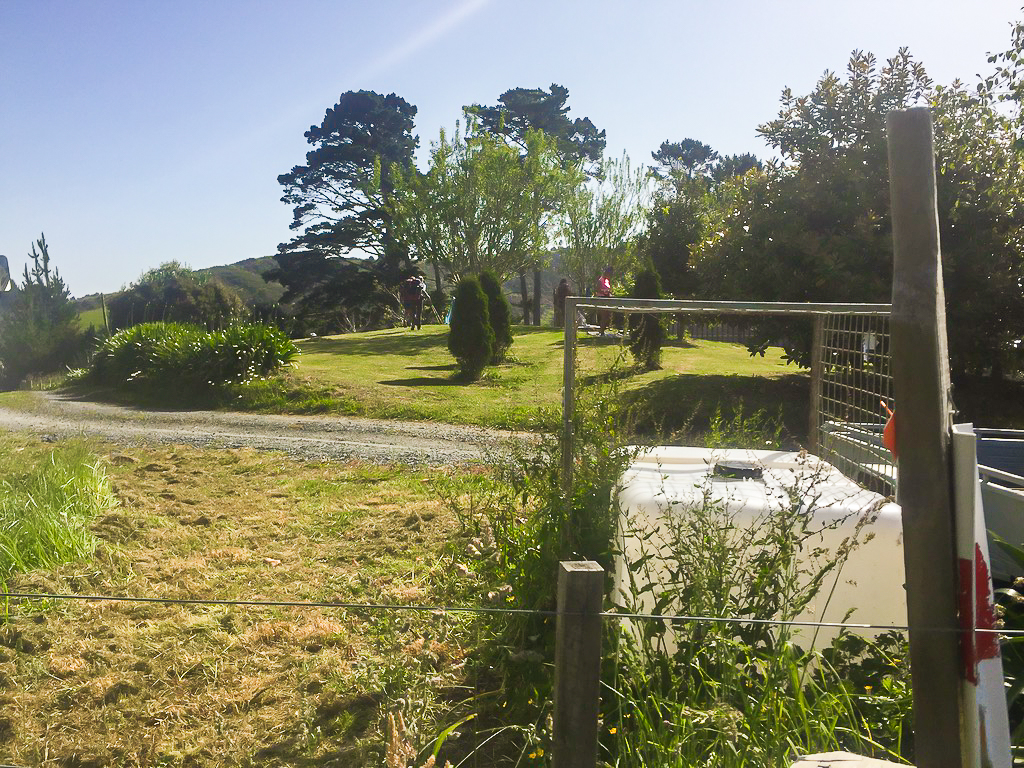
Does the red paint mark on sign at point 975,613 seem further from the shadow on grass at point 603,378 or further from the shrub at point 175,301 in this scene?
the shrub at point 175,301

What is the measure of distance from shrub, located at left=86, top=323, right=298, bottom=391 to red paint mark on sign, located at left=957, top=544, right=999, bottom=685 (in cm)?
1348

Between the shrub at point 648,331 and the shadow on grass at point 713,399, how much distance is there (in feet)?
2.70

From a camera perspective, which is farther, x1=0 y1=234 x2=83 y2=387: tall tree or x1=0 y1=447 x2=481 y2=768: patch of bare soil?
x1=0 y1=234 x2=83 y2=387: tall tree

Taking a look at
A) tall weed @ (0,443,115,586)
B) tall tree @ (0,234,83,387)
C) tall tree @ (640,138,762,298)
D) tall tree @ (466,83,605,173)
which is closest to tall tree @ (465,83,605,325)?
tall tree @ (466,83,605,173)

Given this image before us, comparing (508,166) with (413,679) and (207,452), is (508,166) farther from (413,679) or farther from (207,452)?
(413,679)

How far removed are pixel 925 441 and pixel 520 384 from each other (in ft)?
42.8

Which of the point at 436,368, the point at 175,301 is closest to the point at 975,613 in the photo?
the point at 436,368

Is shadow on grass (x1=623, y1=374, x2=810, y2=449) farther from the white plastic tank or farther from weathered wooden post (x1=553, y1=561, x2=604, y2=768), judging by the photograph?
weathered wooden post (x1=553, y1=561, x2=604, y2=768)

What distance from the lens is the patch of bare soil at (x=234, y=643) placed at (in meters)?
3.31

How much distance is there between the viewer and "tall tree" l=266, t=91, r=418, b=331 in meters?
43.0

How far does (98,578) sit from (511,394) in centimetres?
931

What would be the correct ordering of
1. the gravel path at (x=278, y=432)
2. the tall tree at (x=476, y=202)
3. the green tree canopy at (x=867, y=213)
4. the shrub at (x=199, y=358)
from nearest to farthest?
the gravel path at (x=278, y=432), the green tree canopy at (x=867, y=213), the shrub at (x=199, y=358), the tall tree at (x=476, y=202)

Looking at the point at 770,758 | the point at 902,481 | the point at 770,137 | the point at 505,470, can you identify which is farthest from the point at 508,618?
the point at 770,137

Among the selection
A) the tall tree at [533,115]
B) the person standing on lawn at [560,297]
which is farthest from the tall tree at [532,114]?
the person standing on lawn at [560,297]
